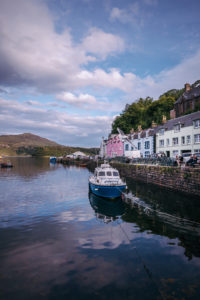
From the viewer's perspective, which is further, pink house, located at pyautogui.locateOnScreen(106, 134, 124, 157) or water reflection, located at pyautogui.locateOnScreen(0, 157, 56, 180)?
pink house, located at pyautogui.locateOnScreen(106, 134, 124, 157)

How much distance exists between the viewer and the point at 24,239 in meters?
12.0

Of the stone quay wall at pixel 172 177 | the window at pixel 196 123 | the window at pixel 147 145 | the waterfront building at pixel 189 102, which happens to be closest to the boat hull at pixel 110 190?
the stone quay wall at pixel 172 177

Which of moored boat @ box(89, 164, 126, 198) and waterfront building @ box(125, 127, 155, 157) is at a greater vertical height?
waterfront building @ box(125, 127, 155, 157)

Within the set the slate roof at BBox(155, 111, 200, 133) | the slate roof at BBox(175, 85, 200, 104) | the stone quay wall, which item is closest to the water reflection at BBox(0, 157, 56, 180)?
the stone quay wall

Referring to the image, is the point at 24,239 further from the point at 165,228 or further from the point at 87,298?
the point at 165,228

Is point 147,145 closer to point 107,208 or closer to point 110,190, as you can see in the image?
point 110,190

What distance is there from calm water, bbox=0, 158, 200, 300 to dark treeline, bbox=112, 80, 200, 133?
202 feet

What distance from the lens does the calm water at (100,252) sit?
7.29 meters

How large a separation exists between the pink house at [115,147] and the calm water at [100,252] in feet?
160

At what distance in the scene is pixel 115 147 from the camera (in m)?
72.8

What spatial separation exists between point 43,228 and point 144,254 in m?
7.60

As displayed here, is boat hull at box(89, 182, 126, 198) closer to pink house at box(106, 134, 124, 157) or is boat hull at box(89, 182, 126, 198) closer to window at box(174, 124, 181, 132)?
window at box(174, 124, 181, 132)

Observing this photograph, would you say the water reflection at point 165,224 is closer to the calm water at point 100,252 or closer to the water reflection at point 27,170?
the calm water at point 100,252

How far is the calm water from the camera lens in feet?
23.9
